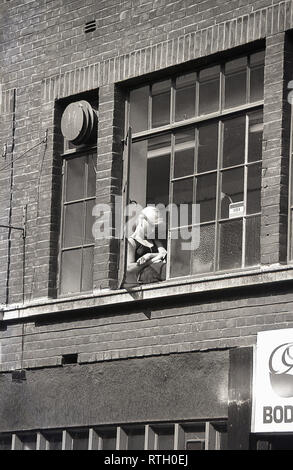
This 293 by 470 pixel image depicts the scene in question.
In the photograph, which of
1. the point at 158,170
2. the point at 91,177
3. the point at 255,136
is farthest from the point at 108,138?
the point at 255,136

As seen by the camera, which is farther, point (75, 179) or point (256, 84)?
point (75, 179)

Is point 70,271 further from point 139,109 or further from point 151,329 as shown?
point 139,109

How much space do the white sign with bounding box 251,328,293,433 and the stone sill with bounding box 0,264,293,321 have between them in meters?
0.61

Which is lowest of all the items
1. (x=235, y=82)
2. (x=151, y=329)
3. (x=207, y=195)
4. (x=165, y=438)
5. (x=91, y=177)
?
(x=165, y=438)

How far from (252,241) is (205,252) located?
0.73 m

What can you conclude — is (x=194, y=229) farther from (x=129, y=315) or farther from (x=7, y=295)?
(x=7, y=295)

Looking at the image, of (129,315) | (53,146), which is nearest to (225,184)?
(129,315)

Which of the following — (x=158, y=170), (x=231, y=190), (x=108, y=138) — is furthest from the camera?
(x=108, y=138)

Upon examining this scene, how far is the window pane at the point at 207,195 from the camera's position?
1541 centimetres

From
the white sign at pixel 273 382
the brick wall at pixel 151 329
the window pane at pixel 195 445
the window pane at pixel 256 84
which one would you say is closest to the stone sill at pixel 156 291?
the brick wall at pixel 151 329

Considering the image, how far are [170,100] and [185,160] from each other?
776 millimetres

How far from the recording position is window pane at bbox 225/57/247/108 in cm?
1530

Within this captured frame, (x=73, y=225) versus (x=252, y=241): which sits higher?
(x=73, y=225)

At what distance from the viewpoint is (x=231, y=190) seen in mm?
15211
